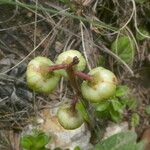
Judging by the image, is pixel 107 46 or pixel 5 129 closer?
pixel 5 129

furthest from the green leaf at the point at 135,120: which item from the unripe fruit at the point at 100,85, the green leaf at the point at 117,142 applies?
the unripe fruit at the point at 100,85

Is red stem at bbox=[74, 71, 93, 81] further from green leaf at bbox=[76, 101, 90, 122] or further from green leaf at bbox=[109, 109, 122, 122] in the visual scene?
green leaf at bbox=[109, 109, 122, 122]

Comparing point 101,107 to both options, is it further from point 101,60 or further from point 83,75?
point 83,75

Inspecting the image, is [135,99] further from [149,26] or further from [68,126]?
[68,126]

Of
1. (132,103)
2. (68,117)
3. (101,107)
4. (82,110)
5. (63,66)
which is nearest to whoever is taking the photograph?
(63,66)

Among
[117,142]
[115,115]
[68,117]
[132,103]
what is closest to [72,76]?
[68,117]

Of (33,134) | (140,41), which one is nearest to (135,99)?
(140,41)

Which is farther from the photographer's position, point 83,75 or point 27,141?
point 27,141

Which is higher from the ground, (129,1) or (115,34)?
(129,1)
